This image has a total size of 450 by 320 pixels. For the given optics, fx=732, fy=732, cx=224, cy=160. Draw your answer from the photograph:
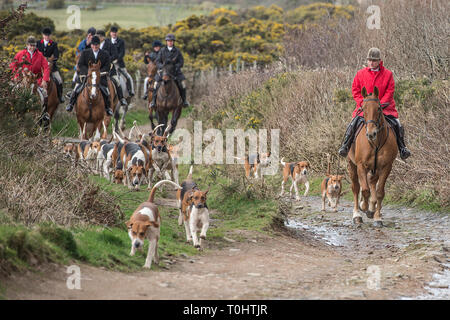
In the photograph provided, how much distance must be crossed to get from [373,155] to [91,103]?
8043mm

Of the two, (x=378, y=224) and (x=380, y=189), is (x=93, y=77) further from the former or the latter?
(x=378, y=224)

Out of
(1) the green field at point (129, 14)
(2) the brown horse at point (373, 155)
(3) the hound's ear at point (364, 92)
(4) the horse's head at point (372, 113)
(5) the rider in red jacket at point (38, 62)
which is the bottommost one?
(2) the brown horse at point (373, 155)

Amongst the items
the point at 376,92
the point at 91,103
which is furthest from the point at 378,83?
the point at 91,103

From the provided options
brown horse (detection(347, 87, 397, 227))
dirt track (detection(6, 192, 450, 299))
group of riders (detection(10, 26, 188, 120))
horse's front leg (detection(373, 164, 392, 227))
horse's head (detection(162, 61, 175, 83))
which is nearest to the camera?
dirt track (detection(6, 192, 450, 299))

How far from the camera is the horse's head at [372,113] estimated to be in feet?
40.9

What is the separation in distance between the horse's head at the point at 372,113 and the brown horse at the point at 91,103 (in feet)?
25.5

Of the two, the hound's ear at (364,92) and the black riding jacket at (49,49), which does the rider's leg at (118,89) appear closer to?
the black riding jacket at (49,49)

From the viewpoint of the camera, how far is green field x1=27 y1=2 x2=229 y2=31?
56.2m

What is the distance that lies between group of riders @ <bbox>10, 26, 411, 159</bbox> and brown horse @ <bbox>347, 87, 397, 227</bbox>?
0.97ft

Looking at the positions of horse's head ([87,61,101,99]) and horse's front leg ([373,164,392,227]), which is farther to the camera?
horse's head ([87,61,101,99])

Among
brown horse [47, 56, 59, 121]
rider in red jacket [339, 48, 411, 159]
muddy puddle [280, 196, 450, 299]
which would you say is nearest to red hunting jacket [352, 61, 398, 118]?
rider in red jacket [339, 48, 411, 159]

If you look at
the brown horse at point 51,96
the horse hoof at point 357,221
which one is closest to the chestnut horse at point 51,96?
the brown horse at point 51,96

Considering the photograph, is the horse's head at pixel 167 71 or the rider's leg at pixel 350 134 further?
the horse's head at pixel 167 71

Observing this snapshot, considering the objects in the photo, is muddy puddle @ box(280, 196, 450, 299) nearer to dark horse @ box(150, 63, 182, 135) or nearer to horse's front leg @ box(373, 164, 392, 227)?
horse's front leg @ box(373, 164, 392, 227)
